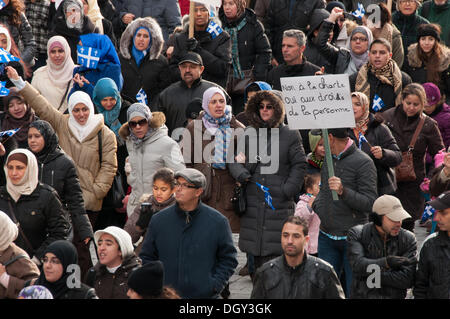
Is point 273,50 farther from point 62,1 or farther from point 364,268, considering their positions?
point 364,268

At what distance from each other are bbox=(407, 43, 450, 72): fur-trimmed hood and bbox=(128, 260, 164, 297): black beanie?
24.9ft

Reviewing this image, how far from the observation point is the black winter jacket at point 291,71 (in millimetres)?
13219

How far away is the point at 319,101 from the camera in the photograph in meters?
9.76

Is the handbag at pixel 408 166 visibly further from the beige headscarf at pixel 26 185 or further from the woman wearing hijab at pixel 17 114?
the beige headscarf at pixel 26 185

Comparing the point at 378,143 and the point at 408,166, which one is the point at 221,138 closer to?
the point at 378,143

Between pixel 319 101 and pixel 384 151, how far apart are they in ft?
4.69

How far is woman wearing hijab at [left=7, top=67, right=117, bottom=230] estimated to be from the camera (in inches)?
452

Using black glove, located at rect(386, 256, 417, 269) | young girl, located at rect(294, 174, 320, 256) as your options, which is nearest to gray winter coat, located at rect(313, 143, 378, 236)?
young girl, located at rect(294, 174, 320, 256)

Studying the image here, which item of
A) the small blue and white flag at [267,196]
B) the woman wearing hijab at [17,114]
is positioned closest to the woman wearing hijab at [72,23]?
the woman wearing hijab at [17,114]

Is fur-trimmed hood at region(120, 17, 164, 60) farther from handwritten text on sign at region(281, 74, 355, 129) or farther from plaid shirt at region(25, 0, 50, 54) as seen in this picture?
handwritten text on sign at region(281, 74, 355, 129)

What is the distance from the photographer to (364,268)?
8875 millimetres

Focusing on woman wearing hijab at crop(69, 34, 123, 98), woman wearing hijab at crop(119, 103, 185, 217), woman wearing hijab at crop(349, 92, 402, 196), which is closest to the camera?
woman wearing hijab at crop(349, 92, 402, 196)

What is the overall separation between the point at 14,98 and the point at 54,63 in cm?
138

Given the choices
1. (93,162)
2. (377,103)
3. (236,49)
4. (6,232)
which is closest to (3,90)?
(93,162)
